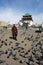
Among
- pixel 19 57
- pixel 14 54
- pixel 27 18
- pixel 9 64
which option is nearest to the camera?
pixel 9 64

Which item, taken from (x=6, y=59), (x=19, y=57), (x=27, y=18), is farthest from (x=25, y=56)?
(x=27, y=18)

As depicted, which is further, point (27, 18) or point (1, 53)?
point (27, 18)

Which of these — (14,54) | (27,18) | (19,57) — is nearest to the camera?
(19,57)

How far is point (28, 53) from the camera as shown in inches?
817

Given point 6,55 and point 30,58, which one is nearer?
point 30,58

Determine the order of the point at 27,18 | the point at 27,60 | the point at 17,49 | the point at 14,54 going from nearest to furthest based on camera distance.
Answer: the point at 27,60
the point at 14,54
the point at 17,49
the point at 27,18

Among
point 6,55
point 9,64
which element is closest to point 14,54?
point 6,55

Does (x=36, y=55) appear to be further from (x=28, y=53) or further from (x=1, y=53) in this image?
(x=1, y=53)

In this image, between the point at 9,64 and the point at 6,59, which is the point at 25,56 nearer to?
the point at 6,59

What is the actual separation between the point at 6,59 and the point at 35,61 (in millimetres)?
2432

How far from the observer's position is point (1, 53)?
2058cm

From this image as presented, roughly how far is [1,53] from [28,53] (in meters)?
2.39

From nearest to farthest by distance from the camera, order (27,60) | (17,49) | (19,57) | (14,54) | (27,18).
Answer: (27,60), (19,57), (14,54), (17,49), (27,18)

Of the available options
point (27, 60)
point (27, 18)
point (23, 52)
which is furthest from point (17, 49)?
point (27, 18)
